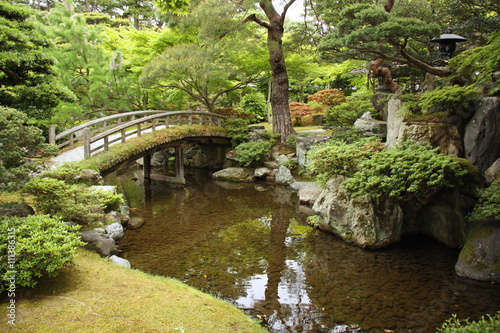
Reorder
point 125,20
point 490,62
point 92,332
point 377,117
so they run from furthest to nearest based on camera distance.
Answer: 1. point 125,20
2. point 377,117
3. point 490,62
4. point 92,332

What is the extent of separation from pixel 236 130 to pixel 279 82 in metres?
3.41

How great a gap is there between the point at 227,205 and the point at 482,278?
7.68 m

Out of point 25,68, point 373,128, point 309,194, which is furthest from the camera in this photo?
point 373,128

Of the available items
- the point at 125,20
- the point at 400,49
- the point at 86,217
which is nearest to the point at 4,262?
the point at 86,217

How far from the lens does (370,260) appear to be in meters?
6.66

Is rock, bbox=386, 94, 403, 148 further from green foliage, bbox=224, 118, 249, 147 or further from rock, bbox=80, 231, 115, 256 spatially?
green foliage, bbox=224, 118, 249, 147

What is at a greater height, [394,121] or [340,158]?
[394,121]

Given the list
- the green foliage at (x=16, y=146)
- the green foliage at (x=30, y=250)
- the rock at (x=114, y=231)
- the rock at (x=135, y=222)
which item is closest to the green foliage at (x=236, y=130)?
the rock at (x=135, y=222)

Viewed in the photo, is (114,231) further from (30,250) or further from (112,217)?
(30,250)

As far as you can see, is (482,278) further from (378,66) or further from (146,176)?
(146,176)

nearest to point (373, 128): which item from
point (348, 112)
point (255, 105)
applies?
point (348, 112)

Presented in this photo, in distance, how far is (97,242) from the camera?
20.1 ft

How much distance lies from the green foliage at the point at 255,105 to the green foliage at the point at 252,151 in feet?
19.8

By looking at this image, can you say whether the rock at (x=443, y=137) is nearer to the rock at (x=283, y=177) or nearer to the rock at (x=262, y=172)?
the rock at (x=283, y=177)
